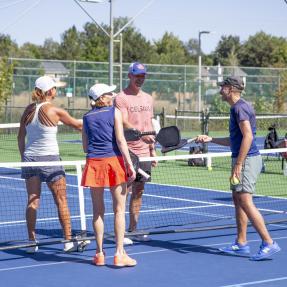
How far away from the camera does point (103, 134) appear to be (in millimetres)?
9219

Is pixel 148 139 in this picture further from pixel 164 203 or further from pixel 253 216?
pixel 164 203

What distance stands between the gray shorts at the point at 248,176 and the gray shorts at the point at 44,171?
1.94 metres

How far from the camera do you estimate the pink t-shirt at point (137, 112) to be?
10.8m

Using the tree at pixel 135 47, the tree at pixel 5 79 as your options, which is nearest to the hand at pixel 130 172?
the tree at pixel 5 79

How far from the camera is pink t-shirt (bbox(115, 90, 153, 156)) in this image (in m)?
10.8

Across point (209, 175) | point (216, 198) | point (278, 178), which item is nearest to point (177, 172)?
point (209, 175)

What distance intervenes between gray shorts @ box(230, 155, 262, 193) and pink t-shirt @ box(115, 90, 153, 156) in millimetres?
1519

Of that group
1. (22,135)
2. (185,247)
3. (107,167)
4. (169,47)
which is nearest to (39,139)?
(22,135)

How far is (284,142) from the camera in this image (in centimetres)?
2064

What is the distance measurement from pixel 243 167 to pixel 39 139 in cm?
227

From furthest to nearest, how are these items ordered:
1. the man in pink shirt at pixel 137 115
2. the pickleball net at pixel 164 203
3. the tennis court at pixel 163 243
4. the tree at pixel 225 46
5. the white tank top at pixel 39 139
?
the tree at pixel 225 46
the pickleball net at pixel 164 203
the man in pink shirt at pixel 137 115
the white tank top at pixel 39 139
the tennis court at pixel 163 243

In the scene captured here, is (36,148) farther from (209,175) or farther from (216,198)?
(209,175)

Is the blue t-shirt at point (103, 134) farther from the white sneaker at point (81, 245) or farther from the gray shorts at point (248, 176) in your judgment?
the gray shorts at point (248, 176)

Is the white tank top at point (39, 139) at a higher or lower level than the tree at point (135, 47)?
lower
